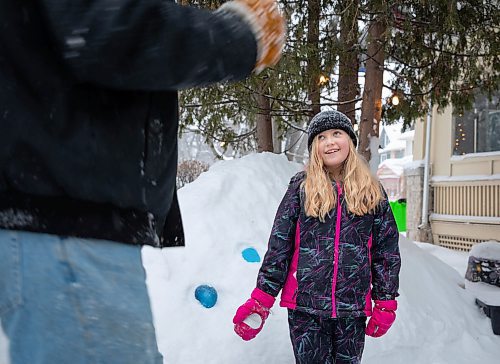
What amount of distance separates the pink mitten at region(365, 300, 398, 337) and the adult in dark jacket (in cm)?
204

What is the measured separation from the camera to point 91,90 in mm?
1035

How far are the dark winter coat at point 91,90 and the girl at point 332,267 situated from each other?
1848 millimetres

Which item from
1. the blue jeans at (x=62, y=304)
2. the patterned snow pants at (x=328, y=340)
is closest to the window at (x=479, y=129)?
the patterned snow pants at (x=328, y=340)

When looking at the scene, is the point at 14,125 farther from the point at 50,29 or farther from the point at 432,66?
the point at 432,66

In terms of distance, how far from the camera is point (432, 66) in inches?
288

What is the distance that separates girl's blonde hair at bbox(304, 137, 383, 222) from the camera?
2.83 meters

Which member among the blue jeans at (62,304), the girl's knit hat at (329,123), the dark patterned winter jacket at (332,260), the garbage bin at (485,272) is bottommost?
the garbage bin at (485,272)

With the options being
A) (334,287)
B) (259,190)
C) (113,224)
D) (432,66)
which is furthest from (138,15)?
(432,66)

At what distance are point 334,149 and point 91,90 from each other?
7.11 feet

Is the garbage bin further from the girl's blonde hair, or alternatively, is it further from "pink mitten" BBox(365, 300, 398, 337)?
the girl's blonde hair

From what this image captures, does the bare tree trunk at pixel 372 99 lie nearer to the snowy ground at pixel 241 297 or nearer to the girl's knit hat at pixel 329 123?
the snowy ground at pixel 241 297

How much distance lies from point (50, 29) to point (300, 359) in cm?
235

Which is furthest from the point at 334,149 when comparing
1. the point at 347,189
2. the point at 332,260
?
the point at 332,260

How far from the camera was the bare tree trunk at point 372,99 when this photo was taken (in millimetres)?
6344
